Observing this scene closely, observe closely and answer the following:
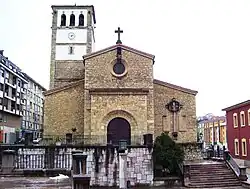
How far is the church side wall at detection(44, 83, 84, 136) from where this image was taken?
1022 inches

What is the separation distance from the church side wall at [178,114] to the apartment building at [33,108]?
34.6 m

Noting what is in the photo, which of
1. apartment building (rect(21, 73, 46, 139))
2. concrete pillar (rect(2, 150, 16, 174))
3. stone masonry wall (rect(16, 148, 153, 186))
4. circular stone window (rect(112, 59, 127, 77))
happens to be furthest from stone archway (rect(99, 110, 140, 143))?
apartment building (rect(21, 73, 46, 139))

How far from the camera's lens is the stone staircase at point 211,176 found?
65.7 ft

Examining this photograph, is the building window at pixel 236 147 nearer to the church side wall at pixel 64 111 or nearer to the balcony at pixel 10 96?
the church side wall at pixel 64 111

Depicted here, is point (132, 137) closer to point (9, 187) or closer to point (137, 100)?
point (137, 100)

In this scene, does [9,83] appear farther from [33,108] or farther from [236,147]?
[236,147]

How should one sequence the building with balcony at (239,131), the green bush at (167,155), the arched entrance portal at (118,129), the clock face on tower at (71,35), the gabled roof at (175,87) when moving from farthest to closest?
the clock face on tower at (71,35) < the building with balcony at (239,131) < the gabled roof at (175,87) < the arched entrance portal at (118,129) < the green bush at (167,155)

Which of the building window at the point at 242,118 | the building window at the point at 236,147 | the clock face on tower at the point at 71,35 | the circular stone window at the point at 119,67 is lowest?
the building window at the point at 236,147

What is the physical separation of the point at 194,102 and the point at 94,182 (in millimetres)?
11344

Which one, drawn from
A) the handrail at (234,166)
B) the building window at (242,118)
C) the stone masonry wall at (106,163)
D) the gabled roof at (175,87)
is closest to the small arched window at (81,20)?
the gabled roof at (175,87)

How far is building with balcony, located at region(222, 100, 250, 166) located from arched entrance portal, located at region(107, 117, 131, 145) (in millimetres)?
11274

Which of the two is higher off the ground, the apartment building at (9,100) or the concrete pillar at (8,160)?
the apartment building at (9,100)

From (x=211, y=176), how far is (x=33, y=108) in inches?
1904

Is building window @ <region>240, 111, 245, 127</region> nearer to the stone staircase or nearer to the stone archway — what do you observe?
the stone staircase
